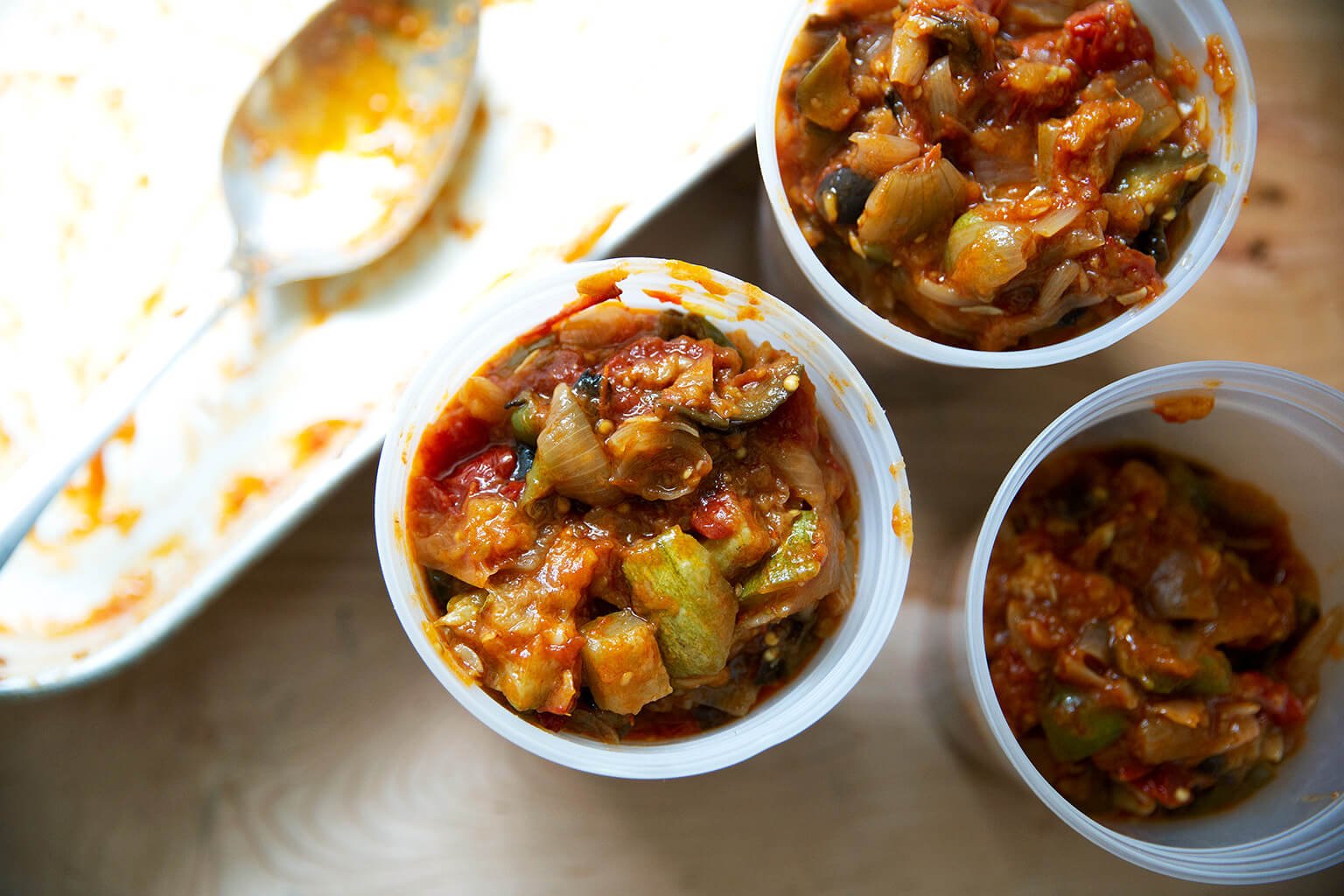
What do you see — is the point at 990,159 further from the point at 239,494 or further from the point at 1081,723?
the point at 239,494

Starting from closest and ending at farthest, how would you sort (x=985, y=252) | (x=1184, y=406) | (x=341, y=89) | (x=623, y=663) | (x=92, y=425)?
(x=623, y=663) < (x=985, y=252) < (x=92, y=425) < (x=1184, y=406) < (x=341, y=89)

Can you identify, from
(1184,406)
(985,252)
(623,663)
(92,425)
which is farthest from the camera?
(1184,406)

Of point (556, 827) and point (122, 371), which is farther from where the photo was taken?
point (556, 827)

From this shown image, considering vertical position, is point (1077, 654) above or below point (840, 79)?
below

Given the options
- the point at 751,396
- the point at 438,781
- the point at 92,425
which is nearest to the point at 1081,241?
the point at 751,396

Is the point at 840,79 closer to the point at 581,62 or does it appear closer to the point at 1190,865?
the point at 581,62

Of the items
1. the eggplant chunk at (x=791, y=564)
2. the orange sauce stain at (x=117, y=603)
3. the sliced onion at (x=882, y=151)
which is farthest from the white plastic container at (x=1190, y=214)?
the orange sauce stain at (x=117, y=603)

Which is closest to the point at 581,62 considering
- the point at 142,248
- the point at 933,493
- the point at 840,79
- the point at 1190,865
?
the point at 840,79
